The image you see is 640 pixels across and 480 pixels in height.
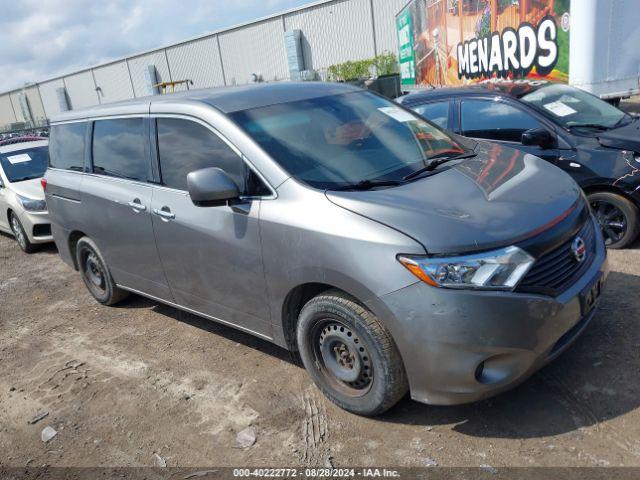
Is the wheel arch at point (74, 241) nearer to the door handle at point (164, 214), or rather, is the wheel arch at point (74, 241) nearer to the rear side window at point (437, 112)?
the door handle at point (164, 214)

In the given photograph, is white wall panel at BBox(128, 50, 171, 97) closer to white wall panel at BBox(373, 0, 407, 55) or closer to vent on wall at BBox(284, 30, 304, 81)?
vent on wall at BBox(284, 30, 304, 81)

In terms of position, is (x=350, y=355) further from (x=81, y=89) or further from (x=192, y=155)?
(x=81, y=89)

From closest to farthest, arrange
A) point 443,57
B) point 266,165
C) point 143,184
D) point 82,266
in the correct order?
point 266,165 < point 143,184 < point 82,266 < point 443,57

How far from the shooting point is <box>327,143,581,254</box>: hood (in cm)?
267

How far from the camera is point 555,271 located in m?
2.80

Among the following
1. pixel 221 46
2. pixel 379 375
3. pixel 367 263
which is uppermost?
pixel 221 46

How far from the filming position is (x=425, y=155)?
12.0 feet

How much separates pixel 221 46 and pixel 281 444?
4114 centimetres

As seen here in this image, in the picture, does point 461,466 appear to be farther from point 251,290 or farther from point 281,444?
point 251,290

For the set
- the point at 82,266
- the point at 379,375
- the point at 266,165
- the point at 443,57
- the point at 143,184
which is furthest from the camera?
the point at 443,57

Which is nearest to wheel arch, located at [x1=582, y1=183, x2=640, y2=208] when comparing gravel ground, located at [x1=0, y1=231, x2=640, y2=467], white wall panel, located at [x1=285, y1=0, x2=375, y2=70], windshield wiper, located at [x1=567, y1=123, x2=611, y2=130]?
gravel ground, located at [x1=0, y1=231, x2=640, y2=467]

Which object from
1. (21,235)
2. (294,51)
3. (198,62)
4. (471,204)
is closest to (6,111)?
(198,62)

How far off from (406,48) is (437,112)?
Answer: 486 inches

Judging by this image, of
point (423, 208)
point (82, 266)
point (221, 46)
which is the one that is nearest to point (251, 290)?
point (423, 208)
